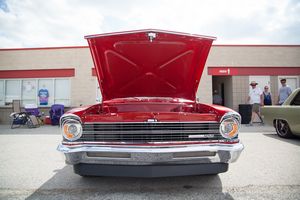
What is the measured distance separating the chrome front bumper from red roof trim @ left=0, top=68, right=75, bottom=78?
9.41m

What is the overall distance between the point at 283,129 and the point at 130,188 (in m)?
5.01

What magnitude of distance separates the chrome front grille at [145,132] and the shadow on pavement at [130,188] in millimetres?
612

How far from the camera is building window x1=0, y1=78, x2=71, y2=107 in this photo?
1070 cm

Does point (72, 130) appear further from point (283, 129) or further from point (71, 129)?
point (283, 129)

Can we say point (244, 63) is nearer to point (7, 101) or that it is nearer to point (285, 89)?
point (285, 89)

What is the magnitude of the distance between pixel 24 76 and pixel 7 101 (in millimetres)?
1787

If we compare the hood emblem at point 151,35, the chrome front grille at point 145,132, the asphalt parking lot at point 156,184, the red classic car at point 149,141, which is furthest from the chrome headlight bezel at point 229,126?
the hood emblem at point 151,35

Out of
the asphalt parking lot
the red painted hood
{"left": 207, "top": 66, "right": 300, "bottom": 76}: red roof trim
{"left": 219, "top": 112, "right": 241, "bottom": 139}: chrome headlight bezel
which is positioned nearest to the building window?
the asphalt parking lot

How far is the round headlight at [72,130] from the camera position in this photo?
2.11m

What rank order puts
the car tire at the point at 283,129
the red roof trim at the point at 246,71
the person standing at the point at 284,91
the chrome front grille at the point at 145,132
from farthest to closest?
the red roof trim at the point at 246,71, the person standing at the point at 284,91, the car tire at the point at 283,129, the chrome front grille at the point at 145,132

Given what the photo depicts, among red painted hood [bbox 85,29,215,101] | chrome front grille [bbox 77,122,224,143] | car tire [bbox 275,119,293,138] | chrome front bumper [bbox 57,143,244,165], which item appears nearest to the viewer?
chrome front bumper [bbox 57,143,244,165]

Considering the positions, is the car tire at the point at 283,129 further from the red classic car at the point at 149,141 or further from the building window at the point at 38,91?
the building window at the point at 38,91

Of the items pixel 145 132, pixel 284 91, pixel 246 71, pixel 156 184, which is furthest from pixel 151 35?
pixel 246 71

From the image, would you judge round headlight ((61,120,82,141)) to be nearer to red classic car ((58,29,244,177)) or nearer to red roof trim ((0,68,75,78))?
red classic car ((58,29,244,177))
